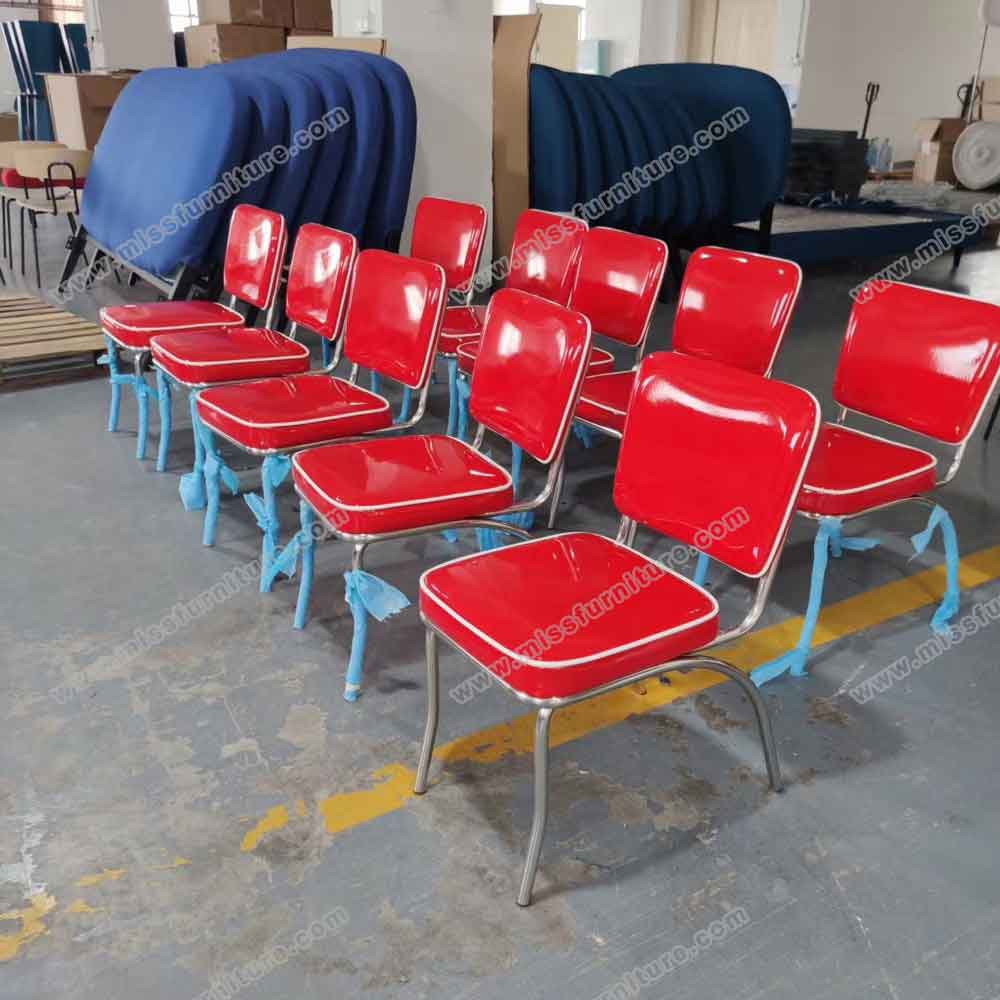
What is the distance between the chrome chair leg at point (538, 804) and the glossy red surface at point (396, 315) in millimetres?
1229

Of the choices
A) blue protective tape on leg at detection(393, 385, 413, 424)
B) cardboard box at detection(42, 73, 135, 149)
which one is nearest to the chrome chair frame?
blue protective tape on leg at detection(393, 385, 413, 424)

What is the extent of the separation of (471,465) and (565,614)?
0.73m

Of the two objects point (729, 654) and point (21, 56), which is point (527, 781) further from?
point (21, 56)

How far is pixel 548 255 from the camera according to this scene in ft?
11.2

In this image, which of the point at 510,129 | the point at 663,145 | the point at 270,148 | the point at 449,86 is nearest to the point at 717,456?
the point at 270,148

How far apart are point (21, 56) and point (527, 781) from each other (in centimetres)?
1142

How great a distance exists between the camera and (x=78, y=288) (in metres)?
5.77

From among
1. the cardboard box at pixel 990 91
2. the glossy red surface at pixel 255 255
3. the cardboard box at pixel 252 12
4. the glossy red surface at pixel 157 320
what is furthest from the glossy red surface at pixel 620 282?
the cardboard box at pixel 990 91

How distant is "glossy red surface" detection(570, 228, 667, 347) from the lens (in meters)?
3.01

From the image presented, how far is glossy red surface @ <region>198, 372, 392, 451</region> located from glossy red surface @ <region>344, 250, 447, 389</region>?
12 centimetres

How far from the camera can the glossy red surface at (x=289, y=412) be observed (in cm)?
248

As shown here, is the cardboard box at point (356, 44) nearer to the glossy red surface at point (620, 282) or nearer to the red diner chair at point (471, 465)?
the glossy red surface at point (620, 282)

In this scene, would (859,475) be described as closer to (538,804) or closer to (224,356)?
(538,804)

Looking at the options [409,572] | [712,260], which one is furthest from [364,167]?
[409,572]
